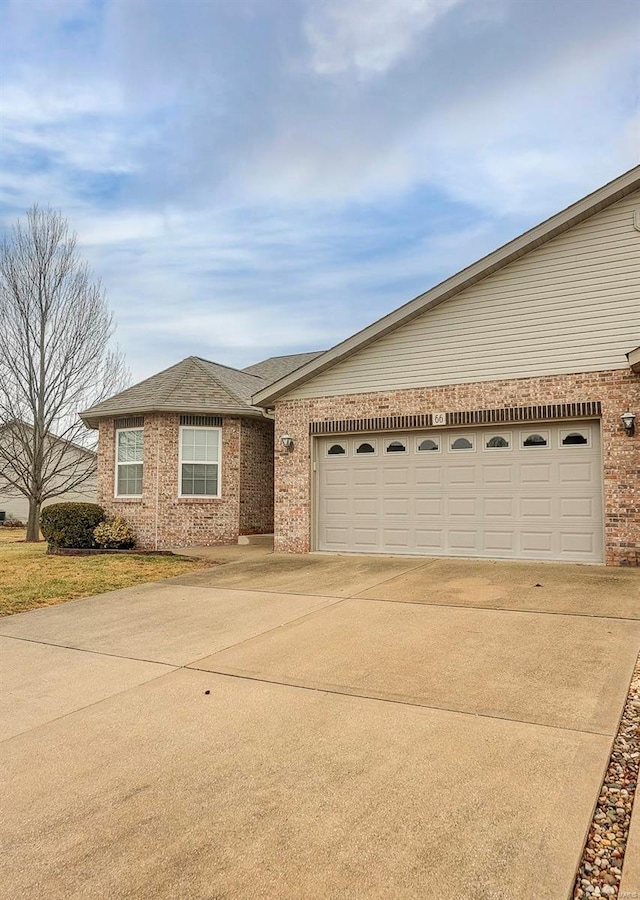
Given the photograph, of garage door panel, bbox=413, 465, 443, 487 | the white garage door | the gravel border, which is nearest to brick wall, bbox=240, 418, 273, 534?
the white garage door

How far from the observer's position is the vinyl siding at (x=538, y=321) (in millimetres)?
10016

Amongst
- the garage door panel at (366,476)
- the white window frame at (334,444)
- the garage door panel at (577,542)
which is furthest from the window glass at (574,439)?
the white window frame at (334,444)

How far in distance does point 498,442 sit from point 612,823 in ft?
27.7

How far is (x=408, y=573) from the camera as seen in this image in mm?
9570

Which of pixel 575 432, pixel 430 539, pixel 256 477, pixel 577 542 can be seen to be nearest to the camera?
pixel 577 542

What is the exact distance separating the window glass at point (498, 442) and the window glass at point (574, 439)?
0.92 meters

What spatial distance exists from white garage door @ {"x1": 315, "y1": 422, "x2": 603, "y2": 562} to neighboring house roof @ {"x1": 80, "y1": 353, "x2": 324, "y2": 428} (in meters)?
3.60

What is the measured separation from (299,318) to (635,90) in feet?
63.5

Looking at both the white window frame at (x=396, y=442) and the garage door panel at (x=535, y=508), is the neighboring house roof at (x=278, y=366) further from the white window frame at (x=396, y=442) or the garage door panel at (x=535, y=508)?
the garage door panel at (x=535, y=508)

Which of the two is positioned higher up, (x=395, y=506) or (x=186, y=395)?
(x=186, y=395)

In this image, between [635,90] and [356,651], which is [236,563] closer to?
[356,651]

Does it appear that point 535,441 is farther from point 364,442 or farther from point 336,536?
point 336,536

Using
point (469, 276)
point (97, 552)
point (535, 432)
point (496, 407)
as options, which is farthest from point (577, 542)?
point (97, 552)

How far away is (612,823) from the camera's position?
280 cm
